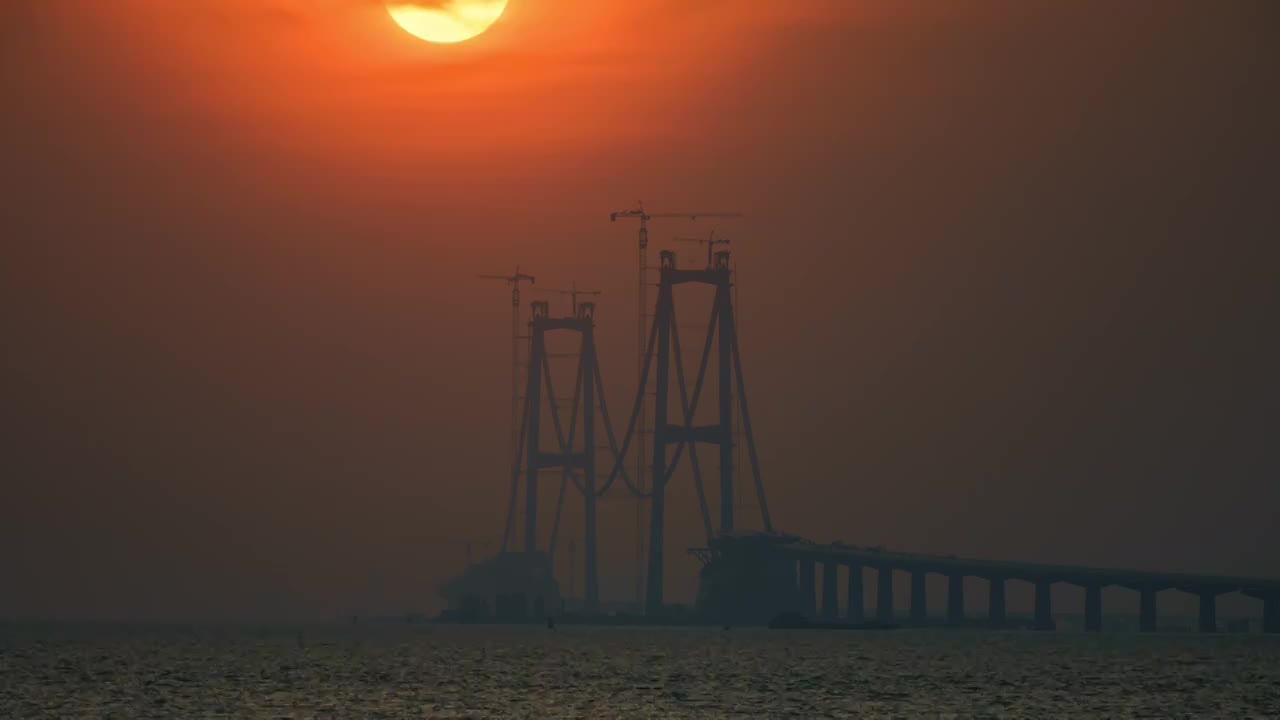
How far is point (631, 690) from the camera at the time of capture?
86875 mm

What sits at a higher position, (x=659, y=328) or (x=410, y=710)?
(x=659, y=328)

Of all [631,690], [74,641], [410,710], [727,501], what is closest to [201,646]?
[74,641]

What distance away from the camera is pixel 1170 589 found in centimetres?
19562

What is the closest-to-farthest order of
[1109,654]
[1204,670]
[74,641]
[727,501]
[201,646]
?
[1204,670], [1109,654], [201,646], [74,641], [727,501]

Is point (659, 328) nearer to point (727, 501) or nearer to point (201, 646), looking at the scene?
point (727, 501)

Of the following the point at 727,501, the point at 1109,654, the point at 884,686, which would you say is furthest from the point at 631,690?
the point at 727,501

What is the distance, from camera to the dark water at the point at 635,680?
243 ft

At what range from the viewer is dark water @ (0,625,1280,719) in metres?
74.2

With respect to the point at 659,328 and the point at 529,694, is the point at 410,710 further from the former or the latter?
the point at 659,328

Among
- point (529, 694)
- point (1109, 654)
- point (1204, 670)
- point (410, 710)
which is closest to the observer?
point (410, 710)

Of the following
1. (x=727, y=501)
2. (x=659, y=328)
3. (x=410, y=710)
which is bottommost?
(x=410, y=710)

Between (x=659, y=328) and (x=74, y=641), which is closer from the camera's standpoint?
(x=74, y=641)

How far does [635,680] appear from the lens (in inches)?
3780

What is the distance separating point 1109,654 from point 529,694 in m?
65.1
